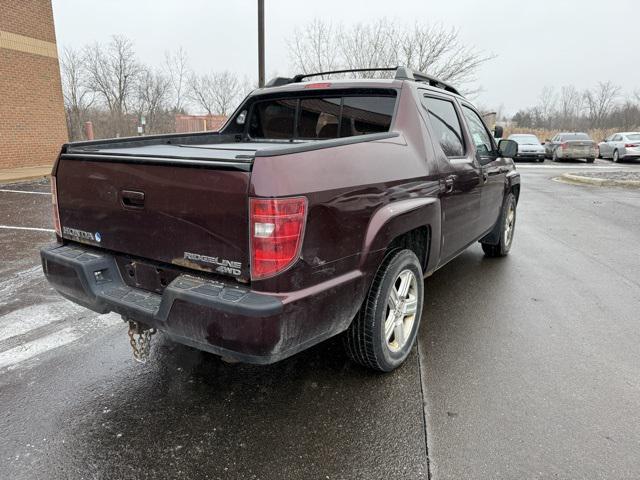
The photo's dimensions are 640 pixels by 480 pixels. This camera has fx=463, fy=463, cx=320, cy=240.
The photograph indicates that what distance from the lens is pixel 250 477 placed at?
2.16 meters

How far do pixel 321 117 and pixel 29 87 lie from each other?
577 inches

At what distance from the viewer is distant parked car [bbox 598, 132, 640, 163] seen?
23859mm

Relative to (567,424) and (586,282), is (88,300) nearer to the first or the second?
(567,424)

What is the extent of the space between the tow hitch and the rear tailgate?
0.43 meters

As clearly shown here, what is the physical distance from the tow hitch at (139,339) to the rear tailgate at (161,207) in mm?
435

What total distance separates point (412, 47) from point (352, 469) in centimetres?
2185

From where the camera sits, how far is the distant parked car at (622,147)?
78.3 feet

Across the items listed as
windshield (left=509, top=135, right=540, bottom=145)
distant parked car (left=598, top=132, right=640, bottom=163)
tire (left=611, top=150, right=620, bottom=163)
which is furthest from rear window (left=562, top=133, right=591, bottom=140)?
tire (left=611, top=150, right=620, bottom=163)

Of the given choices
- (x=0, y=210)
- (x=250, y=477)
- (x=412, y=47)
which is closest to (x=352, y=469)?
(x=250, y=477)

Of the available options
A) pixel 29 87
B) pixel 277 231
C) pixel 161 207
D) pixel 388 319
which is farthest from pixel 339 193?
pixel 29 87

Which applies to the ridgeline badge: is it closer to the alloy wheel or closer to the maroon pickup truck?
the maroon pickup truck

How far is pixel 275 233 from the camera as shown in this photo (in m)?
2.11

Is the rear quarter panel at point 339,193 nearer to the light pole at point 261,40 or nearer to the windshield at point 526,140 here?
the light pole at point 261,40

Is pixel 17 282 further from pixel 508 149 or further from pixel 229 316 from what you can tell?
pixel 508 149
